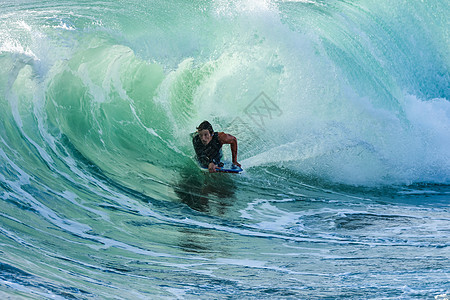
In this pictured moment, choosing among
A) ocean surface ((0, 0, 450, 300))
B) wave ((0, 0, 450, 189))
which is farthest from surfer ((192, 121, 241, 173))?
wave ((0, 0, 450, 189))

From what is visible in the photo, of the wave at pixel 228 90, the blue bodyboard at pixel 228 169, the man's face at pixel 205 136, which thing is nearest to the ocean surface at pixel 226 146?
the wave at pixel 228 90

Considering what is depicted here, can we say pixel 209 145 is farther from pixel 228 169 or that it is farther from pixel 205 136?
pixel 228 169

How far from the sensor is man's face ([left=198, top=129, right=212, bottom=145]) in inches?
290

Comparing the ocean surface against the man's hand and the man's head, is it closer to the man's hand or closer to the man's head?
the man's hand

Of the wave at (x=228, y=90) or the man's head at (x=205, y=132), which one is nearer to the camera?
the man's head at (x=205, y=132)

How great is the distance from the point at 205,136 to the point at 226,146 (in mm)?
1236

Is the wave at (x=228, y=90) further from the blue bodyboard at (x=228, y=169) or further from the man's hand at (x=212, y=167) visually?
the man's hand at (x=212, y=167)

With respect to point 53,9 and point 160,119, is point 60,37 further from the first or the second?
point 160,119

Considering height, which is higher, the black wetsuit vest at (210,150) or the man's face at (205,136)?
the man's face at (205,136)

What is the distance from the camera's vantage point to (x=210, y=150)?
754 cm

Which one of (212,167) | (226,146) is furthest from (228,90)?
(212,167)

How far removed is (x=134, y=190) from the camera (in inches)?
295

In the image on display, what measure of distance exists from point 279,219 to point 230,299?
101 inches

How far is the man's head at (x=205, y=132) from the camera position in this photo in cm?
735
